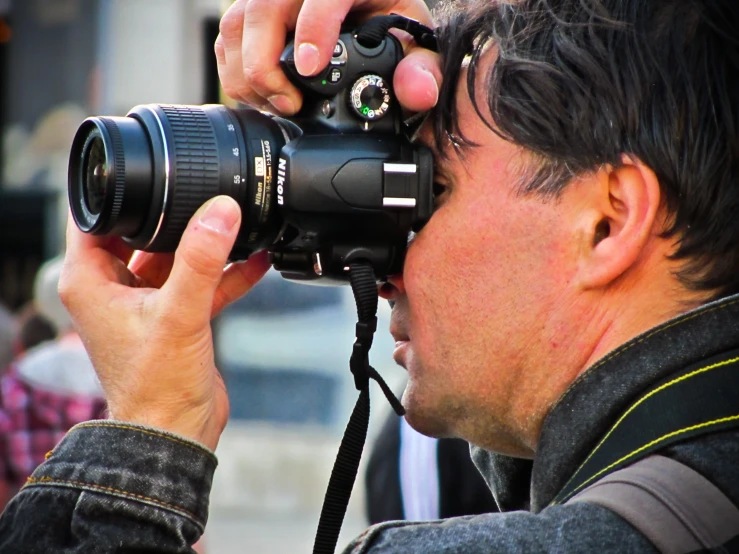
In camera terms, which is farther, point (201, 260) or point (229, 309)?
point (229, 309)

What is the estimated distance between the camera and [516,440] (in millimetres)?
1693

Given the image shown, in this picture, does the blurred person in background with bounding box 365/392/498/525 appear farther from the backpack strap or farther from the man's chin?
the backpack strap

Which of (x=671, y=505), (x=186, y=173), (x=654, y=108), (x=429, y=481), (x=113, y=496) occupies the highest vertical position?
(x=654, y=108)

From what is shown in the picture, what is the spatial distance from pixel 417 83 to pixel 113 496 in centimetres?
72

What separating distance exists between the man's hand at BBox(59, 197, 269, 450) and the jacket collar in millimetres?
483

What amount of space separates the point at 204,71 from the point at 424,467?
16.0 ft

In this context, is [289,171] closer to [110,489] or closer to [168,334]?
[168,334]

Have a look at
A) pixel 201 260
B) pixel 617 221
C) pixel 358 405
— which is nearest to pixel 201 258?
pixel 201 260

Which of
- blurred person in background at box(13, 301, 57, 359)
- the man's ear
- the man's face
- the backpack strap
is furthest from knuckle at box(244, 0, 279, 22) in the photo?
blurred person in background at box(13, 301, 57, 359)

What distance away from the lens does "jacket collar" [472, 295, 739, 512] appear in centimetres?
143

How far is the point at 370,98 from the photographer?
1.72 m

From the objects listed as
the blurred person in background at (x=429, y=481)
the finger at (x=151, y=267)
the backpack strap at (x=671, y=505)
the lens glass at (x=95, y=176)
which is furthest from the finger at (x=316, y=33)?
the blurred person in background at (x=429, y=481)

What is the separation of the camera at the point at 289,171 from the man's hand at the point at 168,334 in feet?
0.21

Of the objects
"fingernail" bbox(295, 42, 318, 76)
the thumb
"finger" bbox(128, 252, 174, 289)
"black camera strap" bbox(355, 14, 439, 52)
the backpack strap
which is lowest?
the backpack strap
